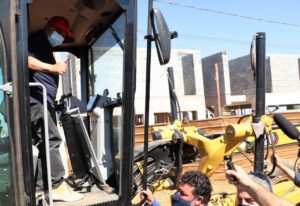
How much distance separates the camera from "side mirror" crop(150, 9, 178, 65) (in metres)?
2.81

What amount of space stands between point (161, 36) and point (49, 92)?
1.13 metres

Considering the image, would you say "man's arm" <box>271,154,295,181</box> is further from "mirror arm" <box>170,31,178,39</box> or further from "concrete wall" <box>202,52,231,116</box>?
"concrete wall" <box>202,52,231,116</box>

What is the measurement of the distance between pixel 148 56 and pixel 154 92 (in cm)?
2010

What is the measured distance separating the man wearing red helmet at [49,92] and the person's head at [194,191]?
81cm

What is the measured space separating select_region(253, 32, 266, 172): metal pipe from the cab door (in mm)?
1793

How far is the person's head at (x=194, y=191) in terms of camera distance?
2961mm

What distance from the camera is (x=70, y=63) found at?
183 inches

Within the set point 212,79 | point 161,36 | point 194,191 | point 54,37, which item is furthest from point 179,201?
point 212,79

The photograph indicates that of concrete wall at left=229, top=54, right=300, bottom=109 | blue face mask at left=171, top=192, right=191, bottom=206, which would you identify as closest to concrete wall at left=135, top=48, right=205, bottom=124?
concrete wall at left=229, top=54, right=300, bottom=109

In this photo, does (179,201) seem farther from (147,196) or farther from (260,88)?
(260,88)

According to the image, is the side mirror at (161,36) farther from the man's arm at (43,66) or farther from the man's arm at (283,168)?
the man's arm at (283,168)

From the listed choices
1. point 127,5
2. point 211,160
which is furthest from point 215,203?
point 127,5

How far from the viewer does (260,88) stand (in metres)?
3.50

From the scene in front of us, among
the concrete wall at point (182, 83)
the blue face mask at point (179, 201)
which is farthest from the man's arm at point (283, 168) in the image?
the concrete wall at point (182, 83)
